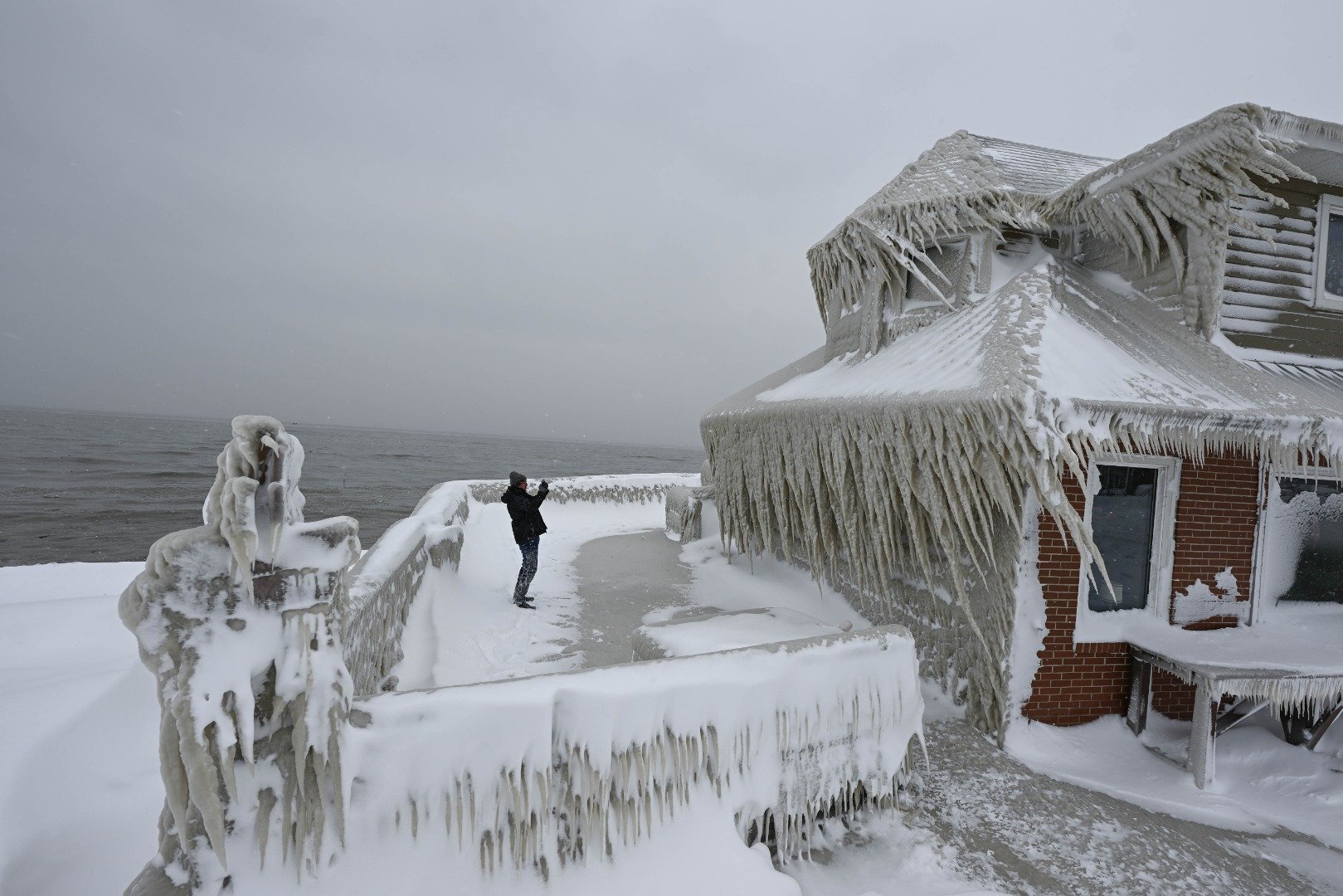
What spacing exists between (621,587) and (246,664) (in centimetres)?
691

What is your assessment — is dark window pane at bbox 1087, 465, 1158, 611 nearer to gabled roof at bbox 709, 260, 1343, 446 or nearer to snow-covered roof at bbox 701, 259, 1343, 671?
snow-covered roof at bbox 701, 259, 1343, 671

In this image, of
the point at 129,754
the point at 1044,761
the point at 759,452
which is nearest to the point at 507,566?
the point at 759,452

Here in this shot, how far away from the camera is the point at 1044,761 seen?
4.86 m

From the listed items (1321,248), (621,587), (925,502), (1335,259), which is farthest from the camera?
(621,587)

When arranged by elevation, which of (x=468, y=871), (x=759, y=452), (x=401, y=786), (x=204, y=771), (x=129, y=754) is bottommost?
(x=129, y=754)

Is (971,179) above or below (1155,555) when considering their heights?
above

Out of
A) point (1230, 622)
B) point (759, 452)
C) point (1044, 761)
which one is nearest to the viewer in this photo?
point (1044, 761)

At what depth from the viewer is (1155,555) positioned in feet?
18.3

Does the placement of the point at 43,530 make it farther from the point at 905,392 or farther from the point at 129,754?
the point at 905,392

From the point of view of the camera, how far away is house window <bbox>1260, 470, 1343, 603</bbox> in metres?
5.85

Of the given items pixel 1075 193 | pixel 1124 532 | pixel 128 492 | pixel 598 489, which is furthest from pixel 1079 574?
pixel 128 492

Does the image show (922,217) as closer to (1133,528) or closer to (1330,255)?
(1133,528)

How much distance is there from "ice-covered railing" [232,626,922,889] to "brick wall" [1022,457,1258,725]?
6.39 feet

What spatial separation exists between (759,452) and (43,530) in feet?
97.4
